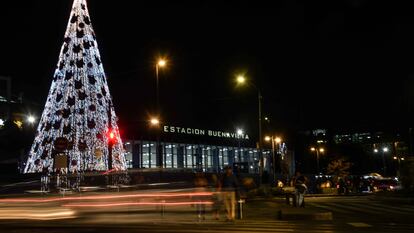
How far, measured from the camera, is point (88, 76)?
4250 cm

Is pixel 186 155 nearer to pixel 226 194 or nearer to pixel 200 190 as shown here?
pixel 200 190

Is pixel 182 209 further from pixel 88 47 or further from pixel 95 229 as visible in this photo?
pixel 88 47

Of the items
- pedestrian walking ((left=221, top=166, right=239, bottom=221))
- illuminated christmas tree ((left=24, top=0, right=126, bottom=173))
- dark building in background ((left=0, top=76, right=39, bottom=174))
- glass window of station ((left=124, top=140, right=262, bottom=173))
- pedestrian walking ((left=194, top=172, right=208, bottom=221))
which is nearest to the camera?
pedestrian walking ((left=221, top=166, right=239, bottom=221))

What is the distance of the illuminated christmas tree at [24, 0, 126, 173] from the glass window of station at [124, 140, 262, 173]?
3274 centimetres

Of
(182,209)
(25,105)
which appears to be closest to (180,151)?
(25,105)

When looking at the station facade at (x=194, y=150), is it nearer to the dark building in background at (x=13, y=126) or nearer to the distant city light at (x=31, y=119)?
the dark building in background at (x=13, y=126)

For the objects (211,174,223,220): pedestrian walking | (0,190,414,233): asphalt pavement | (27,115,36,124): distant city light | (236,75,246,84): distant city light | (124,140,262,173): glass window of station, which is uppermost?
(27,115,36,124): distant city light

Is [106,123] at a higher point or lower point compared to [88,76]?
lower

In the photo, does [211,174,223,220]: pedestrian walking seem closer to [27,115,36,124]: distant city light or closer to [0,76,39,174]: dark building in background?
[0,76,39,174]: dark building in background

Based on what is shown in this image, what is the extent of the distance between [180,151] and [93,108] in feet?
201

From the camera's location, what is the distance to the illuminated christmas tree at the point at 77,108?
4172 cm

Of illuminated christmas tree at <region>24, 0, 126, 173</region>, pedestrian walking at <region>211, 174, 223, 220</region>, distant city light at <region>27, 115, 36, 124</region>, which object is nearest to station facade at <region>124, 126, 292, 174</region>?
distant city light at <region>27, 115, 36, 124</region>

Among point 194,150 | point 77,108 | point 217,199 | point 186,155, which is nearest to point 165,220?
point 217,199

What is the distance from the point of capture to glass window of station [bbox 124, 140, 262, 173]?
89.6 metres
